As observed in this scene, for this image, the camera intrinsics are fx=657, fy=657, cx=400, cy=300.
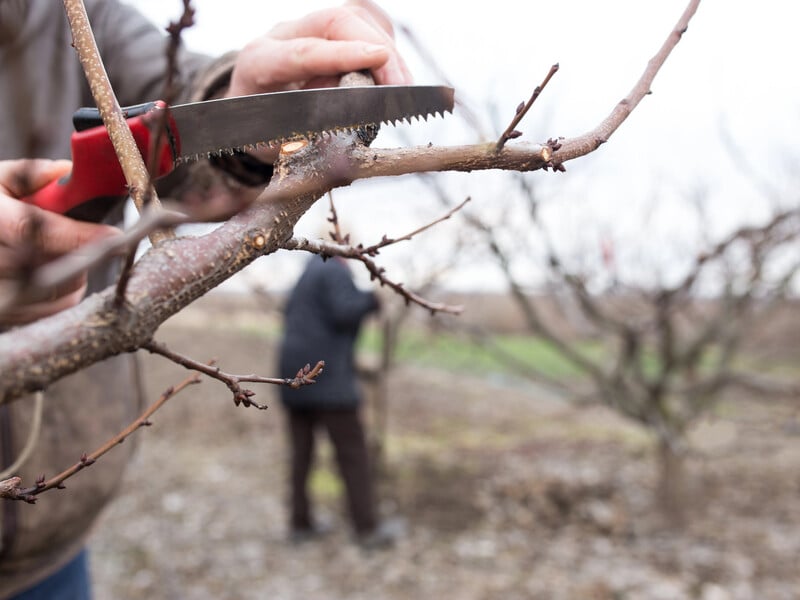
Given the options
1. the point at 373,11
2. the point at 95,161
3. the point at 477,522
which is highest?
the point at 373,11

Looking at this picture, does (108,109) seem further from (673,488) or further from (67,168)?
(673,488)

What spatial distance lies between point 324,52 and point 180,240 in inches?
19.1

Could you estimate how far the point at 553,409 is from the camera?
10.8m

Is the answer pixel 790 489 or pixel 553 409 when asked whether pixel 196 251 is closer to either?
pixel 790 489

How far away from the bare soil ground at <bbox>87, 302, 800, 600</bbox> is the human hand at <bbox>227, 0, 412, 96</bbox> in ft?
7.02

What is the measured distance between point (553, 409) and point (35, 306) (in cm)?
1035

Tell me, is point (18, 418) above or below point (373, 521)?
above

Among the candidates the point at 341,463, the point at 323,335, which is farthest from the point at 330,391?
the point at 341,463

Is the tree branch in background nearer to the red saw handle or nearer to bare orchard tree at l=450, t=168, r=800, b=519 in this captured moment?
the red saw handle

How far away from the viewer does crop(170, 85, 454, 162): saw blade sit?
40.6 inches

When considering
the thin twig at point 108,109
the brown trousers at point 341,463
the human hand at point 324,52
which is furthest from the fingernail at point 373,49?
the brown trousers at point 341,463

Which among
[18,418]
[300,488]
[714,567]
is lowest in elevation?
[714,567]

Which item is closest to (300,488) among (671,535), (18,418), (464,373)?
(671,535)

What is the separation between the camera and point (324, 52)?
116cm
